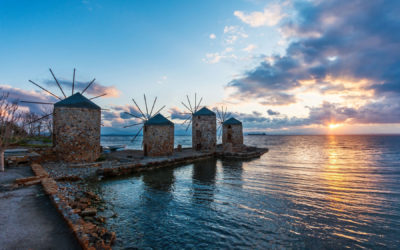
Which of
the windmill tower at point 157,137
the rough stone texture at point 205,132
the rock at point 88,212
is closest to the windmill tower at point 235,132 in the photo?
the rough stone texture at point 205,132

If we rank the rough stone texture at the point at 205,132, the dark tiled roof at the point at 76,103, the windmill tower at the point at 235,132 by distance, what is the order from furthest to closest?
1. the windmill tower at the point at 235,132
2. the rough stone texture at the point at 205,132
3. the dark tiled roof at the point at 76,103

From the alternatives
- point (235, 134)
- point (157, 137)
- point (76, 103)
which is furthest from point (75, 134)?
point (235, 134)

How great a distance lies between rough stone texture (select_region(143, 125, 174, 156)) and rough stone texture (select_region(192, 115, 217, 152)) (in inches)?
254

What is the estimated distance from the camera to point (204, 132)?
2478 cm

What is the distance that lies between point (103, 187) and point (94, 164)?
3631 millimetres

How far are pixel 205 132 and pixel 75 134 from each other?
49.0 feet

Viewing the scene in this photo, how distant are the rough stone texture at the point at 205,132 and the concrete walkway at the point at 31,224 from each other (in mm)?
19372

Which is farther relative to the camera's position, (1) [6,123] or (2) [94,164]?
(2) [94,164]

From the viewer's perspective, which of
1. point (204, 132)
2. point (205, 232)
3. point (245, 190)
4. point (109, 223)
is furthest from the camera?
point (204, 132)

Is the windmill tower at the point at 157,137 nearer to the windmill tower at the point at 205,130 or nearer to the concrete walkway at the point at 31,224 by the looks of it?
the windmill tower at the point at 205,130

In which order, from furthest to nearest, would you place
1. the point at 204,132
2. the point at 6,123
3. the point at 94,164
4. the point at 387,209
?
1. the point at 204,132
2. the point at 94,164
3. the point at 6,123
4. the point at 387,209

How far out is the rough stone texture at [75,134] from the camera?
42.9 ft

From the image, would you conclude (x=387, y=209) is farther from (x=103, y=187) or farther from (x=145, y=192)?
(x=103, y=187)

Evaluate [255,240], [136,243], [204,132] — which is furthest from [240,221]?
[204,132]
